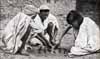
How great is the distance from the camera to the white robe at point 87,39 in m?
5.42

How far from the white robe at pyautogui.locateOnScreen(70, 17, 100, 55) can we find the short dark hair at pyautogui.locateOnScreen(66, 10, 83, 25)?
11 cm

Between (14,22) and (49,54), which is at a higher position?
(14,22)

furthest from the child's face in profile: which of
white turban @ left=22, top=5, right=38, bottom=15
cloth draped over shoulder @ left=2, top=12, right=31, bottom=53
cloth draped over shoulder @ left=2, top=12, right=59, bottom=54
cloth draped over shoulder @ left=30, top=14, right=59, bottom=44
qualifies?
cloth draped over shoulder @ left=2, top=12, right=31, bottom=53

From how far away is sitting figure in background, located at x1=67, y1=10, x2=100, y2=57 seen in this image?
542cm

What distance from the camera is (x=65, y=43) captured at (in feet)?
17.7

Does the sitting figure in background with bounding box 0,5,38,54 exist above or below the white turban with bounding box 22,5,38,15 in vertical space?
below

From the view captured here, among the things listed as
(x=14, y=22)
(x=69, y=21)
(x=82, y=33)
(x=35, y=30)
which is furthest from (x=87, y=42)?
(x=14, y=22)

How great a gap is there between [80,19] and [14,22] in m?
1.45

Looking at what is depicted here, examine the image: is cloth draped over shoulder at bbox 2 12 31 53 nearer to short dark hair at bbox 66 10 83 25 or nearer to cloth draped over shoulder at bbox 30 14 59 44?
cloth draped over shoulder at bbox 30 14 59 44

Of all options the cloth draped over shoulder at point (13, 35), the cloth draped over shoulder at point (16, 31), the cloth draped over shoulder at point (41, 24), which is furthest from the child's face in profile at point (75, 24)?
the cloth draped over shoulder at point (13, 35)

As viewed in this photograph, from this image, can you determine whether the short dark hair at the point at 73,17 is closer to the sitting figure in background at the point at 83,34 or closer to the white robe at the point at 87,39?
the sitting figure in background at the point at 83,34

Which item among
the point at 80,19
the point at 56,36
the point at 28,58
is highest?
the point at 80,19

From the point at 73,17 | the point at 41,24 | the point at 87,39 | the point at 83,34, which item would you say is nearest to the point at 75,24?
the point at 73,17

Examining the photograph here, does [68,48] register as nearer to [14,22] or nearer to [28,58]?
[28,58]
